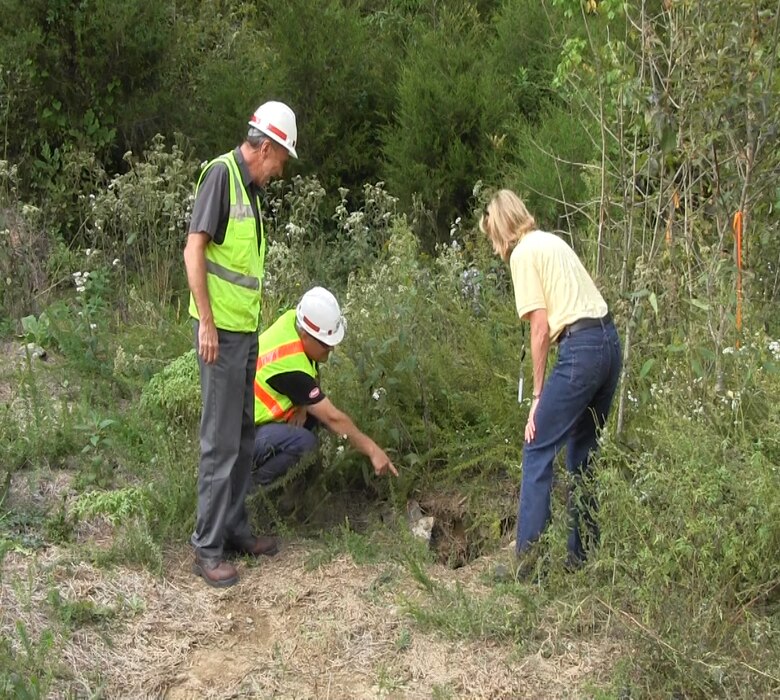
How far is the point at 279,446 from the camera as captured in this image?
514 cm

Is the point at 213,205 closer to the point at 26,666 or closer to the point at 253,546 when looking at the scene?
the point at 253,546

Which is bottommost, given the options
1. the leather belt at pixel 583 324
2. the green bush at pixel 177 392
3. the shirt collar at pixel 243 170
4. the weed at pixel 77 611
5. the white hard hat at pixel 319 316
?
the weed at pixel 77 611

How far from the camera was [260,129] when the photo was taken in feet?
14.9

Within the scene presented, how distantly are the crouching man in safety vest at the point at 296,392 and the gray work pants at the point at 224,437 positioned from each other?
24cm

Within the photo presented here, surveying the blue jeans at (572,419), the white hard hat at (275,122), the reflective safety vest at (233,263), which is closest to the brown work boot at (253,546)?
the reflective safety vest at (233,263)

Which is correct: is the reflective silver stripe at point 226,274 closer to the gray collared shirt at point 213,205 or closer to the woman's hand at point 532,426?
the gray collared shirt at point 213,205

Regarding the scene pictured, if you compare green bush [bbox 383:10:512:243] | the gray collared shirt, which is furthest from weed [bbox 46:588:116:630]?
green bush [bbox 383:10:512:243]

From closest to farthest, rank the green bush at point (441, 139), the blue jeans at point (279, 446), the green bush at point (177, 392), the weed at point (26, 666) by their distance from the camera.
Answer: the weed at point (26, 666) → the blue jeans at point (279, 446) → the green bush at point (177, 392) → the green bush at point (441, 139)

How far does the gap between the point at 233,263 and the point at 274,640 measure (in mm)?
1612

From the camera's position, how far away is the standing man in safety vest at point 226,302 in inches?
177

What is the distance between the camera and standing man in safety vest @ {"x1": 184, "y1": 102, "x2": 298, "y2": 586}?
4.51 m

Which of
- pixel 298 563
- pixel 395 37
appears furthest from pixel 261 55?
pixel 298 563

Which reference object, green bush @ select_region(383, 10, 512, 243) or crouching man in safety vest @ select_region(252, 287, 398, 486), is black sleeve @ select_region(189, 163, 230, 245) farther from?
green bush @ select_region(383, 10, 512, 243)

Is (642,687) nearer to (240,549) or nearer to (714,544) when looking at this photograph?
(714,544)
